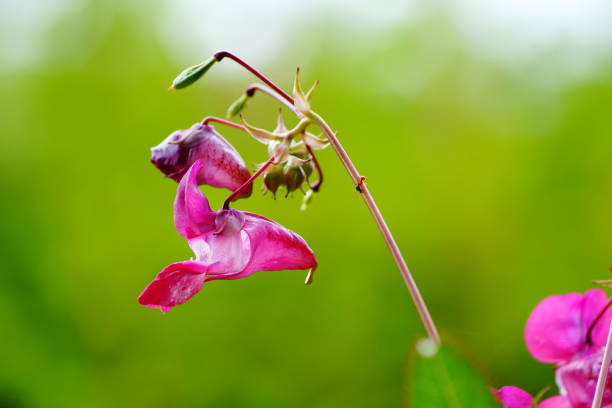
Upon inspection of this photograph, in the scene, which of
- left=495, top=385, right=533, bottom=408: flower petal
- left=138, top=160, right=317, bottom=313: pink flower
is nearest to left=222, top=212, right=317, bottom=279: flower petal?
left=138, top=160, right=317, bottom=313: pink flower

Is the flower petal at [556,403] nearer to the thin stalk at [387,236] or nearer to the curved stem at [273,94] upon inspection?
the thin stalk at [387,236]

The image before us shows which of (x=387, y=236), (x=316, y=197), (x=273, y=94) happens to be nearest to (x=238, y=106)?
(x=273, y=94)

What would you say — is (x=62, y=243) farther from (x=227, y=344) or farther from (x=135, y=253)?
(x=227, y=344)

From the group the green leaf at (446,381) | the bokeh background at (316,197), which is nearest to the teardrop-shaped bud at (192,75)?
the green leaf at (446,381)

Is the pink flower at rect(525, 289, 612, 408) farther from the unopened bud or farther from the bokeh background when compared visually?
the bokeh background

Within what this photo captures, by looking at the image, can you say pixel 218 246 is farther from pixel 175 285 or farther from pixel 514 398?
pixel 514 398

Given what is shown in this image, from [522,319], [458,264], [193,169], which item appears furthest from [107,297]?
[193,169]
